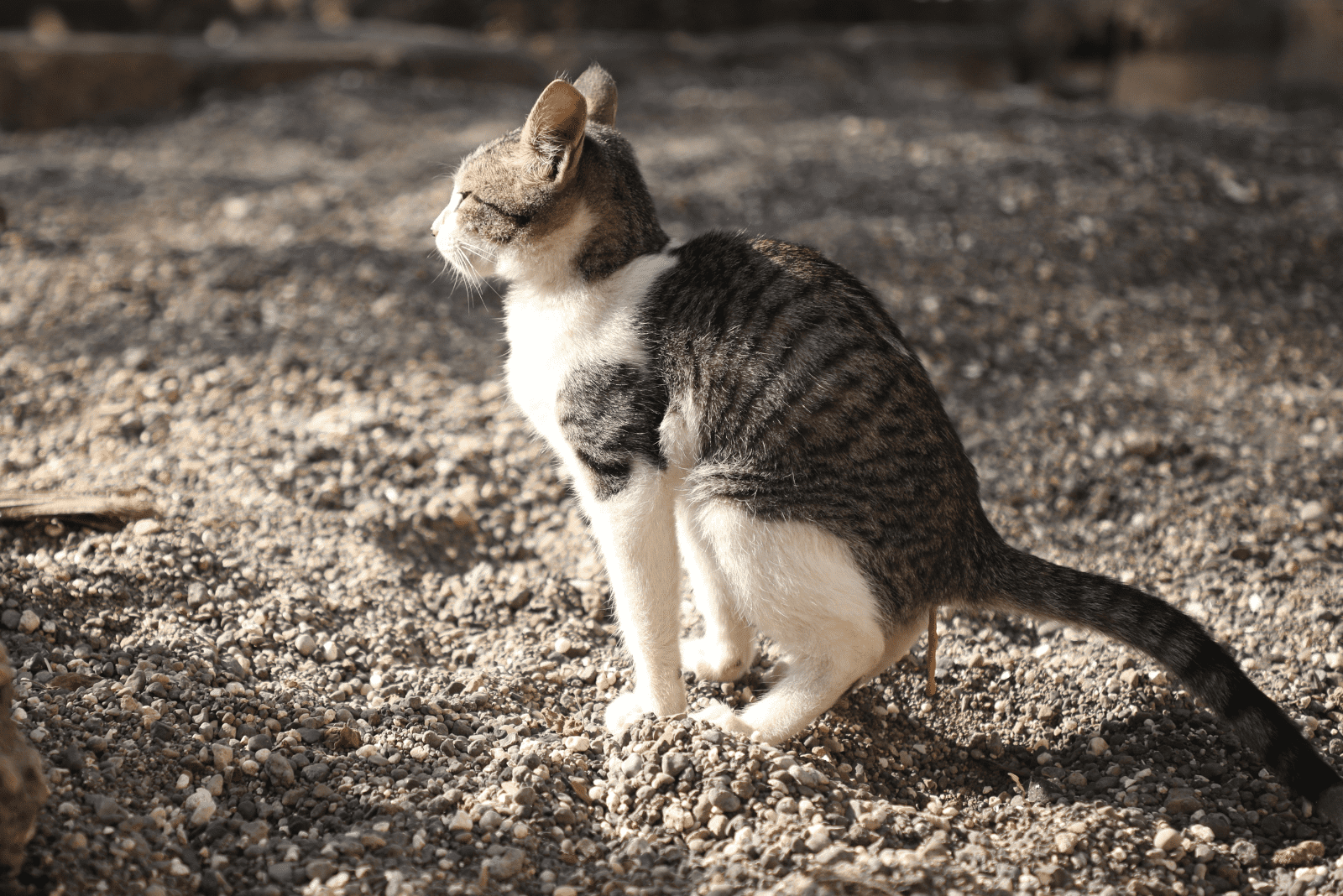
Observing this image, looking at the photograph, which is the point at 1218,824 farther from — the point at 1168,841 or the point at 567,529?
the point at 567,529

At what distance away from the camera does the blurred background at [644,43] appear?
25.7 ft

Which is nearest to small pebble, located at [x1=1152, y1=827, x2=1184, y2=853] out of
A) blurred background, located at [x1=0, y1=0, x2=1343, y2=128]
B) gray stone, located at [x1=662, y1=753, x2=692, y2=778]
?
gray stone, located at [x1=662, y1=753, x2=692, y2=778]

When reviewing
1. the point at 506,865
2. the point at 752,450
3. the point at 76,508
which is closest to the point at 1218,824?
the point at 752,450

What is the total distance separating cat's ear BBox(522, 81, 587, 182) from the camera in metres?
2.40

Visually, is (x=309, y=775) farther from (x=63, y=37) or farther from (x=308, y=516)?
(x=63, y=37)

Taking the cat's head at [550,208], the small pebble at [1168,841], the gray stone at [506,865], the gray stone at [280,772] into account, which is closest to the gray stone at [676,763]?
the gray stone at [506,865]

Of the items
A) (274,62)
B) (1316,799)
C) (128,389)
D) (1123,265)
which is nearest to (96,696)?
(128,389)

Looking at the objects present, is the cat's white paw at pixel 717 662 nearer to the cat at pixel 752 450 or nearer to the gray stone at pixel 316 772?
the cat at pixel 752 450

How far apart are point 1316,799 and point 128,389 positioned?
4415mm

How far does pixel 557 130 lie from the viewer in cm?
247

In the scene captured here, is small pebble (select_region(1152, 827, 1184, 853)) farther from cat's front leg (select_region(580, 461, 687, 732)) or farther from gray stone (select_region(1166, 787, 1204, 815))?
cat's front leg (select_region(580, 461, 687, 732))

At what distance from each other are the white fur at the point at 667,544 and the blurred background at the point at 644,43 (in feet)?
21.6

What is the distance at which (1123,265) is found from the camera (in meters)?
5.22

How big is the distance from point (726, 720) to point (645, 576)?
44 cm
